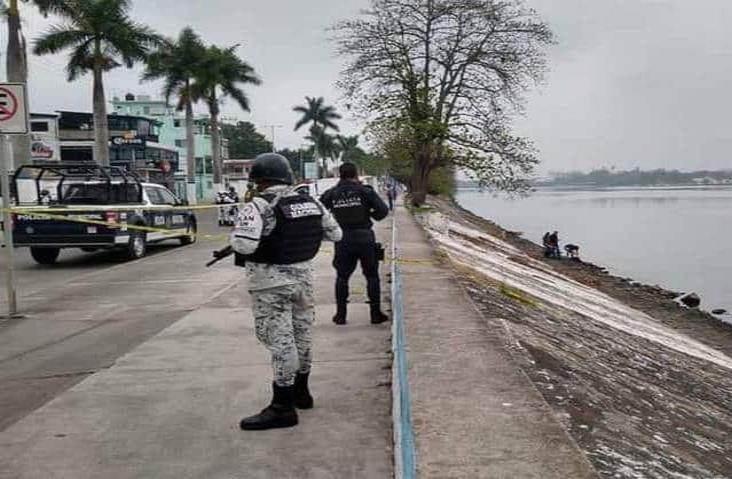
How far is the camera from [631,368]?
28.5 ft

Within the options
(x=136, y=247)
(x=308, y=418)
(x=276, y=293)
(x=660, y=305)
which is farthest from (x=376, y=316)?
(x=660, y=305)

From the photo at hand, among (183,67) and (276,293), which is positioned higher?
(183,67)

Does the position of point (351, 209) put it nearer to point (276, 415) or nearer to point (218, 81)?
point (276, 415)

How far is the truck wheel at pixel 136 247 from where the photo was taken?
46.6ft

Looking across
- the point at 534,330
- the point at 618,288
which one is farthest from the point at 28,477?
the point at 618,288

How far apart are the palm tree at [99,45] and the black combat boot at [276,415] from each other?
1251 inches

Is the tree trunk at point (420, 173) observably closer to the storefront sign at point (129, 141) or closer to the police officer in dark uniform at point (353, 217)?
the police officer in dark uniform at point (353, 217)

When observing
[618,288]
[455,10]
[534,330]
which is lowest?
[618,288]

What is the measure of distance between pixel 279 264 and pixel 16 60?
25278 millimetres

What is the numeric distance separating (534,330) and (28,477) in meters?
6.32

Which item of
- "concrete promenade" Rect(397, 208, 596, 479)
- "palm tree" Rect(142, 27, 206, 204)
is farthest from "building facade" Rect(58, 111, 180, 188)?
"concrete promenade" Rect(397, 208, 596, 479)

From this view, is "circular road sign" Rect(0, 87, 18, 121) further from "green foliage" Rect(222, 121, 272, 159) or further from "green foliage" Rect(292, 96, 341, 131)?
"green foliage" Rect(222, 121, 272, 159)

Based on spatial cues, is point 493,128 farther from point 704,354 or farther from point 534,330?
point 534,330

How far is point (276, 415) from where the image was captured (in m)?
4.54
